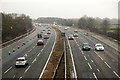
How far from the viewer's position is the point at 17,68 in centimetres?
2208

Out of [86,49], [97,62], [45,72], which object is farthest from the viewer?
[86,49]

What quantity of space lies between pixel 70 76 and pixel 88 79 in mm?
2186

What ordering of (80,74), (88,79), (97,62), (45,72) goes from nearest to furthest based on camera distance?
(88,79) → (80,74) → (45,72) → (97,62)

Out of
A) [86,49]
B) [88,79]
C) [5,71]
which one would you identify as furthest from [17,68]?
[86,49]

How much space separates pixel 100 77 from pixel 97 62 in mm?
7057

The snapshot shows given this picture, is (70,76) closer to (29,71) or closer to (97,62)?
(29,71)

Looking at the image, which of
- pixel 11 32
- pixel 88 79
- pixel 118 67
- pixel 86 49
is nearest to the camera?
pixel 88 79

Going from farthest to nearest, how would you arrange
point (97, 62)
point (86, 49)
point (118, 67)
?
point (86, 49) → point (97, 62) → point (118, 67)

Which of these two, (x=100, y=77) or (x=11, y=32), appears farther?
(x=11, y=32)

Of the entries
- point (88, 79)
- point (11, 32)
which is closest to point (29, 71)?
point (88, 79)

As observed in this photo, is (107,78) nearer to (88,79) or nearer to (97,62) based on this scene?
(88,79)

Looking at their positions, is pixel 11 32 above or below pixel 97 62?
above

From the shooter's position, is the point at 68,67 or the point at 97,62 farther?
the point at 97,62

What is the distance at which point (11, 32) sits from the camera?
5647 cm
